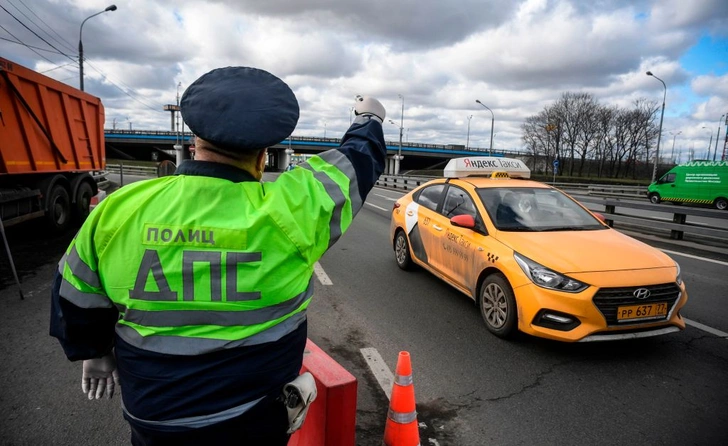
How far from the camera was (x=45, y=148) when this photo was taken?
878 cm

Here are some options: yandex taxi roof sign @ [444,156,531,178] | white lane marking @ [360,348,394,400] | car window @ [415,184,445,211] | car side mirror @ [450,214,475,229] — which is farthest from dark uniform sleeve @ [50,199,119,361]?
yandex taxi roof sign @ [444,156,531,178]

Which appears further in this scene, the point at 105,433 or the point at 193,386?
the point at 105,433

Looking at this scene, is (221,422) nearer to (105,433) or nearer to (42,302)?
(105,433)

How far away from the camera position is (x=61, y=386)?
11.1 feet

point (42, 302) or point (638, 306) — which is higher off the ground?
point (638, 306)

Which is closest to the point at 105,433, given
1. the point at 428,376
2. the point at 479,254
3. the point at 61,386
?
the point at 61,386

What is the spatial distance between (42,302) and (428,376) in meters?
4.58

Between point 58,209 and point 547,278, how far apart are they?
9855mm

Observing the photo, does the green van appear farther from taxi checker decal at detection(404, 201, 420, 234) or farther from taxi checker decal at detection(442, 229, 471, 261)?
taxi checker decal at detection(442, 229, 471, 261)

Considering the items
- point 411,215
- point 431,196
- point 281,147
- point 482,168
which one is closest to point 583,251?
point 482,168

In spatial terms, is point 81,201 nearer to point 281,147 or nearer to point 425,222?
point 425,222

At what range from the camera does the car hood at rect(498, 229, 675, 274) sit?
13.0 ft

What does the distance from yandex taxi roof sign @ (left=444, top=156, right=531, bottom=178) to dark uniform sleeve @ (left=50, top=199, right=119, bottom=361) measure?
215 inches

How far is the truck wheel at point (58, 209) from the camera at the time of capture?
9.12 metres
